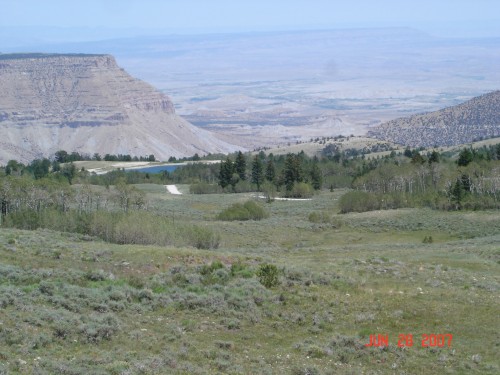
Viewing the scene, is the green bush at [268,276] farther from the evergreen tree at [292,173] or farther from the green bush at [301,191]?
the evergreen tree at [292,173]

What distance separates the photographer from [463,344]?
20156mm

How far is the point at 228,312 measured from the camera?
22.0 meters

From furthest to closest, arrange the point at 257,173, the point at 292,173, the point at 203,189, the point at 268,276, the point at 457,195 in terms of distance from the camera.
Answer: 1. the point at 257,173
2. the point at 203,189
3. the point at 292,173
4. the point at 457,195
5. the point at 268,276

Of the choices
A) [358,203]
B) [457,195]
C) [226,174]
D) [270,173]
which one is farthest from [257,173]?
[457,195]

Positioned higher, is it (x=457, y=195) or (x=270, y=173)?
(x=270, y=173)

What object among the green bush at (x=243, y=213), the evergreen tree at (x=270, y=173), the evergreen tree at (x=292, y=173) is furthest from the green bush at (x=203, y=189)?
the green bush at (x=243, y=213)

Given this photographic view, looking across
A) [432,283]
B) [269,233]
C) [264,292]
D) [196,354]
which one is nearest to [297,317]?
[264,292]

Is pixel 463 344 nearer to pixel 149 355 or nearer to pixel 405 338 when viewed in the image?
pixel 405 338
